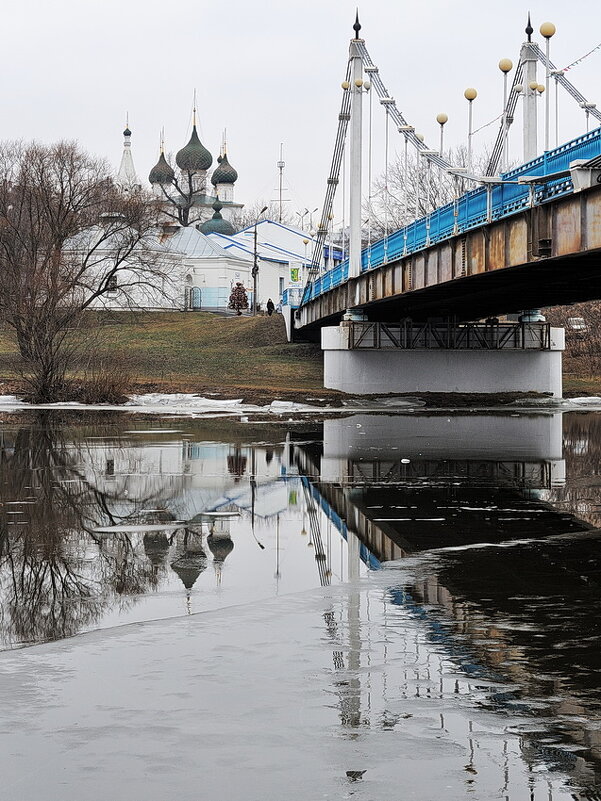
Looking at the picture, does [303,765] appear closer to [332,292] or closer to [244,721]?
[244,721]

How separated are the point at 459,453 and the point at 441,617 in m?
16.9

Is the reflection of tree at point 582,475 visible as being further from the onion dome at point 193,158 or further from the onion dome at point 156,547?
the onion dome at point 193,158

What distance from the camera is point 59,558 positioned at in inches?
470

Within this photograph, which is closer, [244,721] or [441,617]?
[244,721]

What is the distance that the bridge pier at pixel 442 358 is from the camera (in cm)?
5228

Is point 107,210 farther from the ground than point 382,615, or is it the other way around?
point 107,210

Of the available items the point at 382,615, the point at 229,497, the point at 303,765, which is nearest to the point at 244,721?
the point at 303,765

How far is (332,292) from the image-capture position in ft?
193

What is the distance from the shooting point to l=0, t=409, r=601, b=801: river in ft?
19.1

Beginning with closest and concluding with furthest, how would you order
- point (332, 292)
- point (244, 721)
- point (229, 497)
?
1. point (244, 721)
2. point (229, 497)
3. point (332, 292)

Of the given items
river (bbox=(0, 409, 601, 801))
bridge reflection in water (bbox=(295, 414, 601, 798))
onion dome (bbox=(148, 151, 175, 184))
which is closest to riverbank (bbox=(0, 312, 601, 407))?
bridge reflection in water (bbox=(295, 414, 601, 798))

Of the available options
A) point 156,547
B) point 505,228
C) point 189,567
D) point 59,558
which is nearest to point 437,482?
point 156,547

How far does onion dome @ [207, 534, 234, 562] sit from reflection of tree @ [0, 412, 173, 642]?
78cm

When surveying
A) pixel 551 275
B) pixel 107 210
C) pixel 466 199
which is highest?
pixel 107 210
